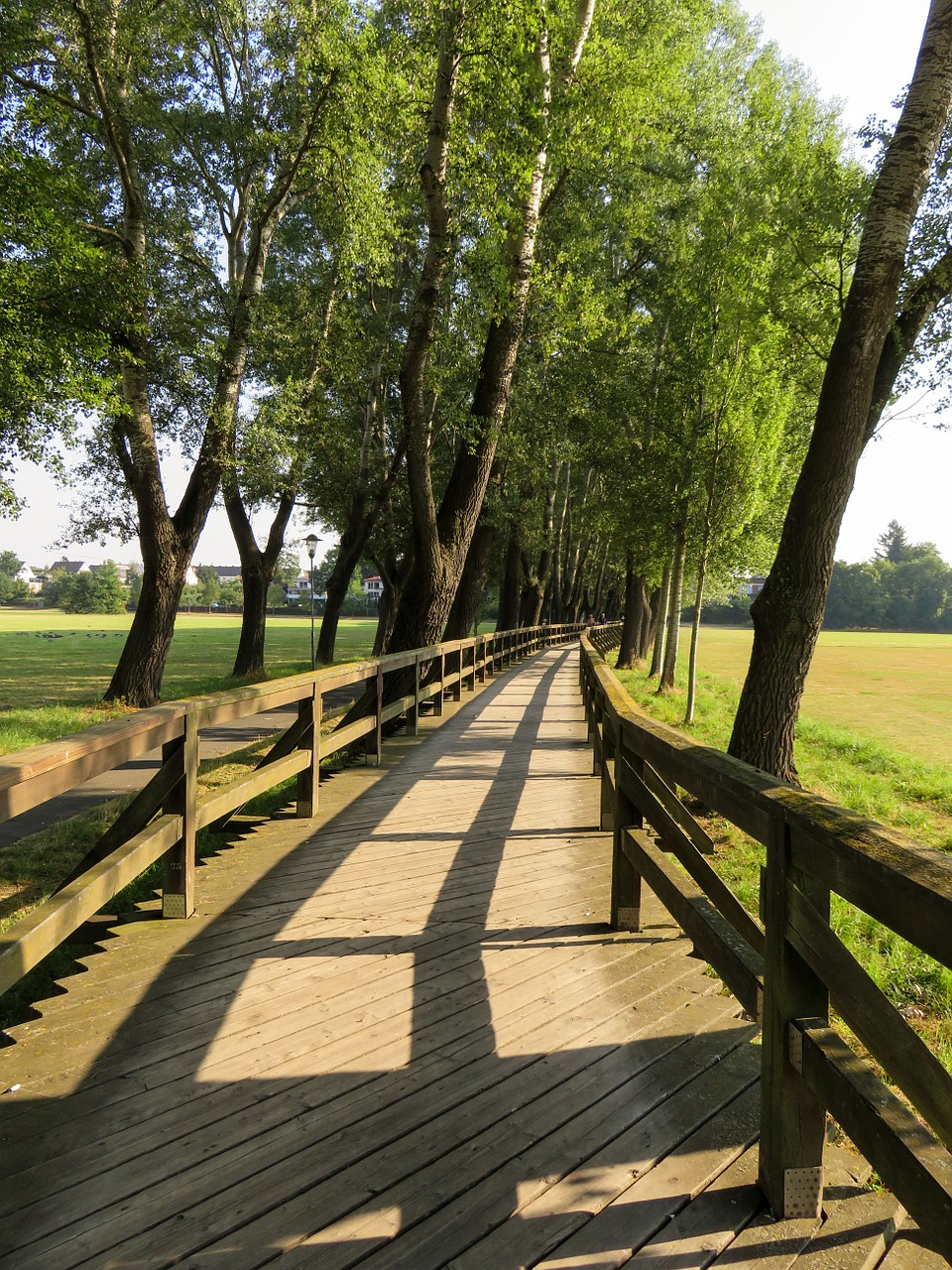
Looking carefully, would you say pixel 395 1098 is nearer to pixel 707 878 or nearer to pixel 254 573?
pixel 707 878

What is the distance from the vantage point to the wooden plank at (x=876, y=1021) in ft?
4.95

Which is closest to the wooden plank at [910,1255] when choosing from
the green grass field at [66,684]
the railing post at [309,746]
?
the railing post at [309,746]

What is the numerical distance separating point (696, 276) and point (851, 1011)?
15331 millimetres

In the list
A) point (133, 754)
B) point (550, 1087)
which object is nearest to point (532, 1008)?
point (550, 1087)

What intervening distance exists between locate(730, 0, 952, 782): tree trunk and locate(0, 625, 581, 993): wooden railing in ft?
12.6

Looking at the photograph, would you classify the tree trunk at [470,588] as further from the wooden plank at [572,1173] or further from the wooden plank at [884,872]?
the wooden plank at [884,872]

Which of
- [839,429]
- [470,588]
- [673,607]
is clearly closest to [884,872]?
[839,429]

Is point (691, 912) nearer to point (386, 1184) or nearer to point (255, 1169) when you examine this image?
point (386, 1184)

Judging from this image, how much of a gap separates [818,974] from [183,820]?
307 centimetres

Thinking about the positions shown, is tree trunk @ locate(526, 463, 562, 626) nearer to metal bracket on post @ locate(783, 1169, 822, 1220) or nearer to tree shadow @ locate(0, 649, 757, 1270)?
tree shadow @ locate(0, 649, 757, 1270)

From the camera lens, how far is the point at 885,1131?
A: 164 cm

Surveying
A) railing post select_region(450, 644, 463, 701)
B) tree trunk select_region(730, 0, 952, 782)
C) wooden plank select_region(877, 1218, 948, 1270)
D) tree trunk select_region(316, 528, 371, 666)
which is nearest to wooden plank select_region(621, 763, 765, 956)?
A: wooden plank select_region(877, 1218, 948, 1270)

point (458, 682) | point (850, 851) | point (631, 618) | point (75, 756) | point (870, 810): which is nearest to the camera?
point (850, 851)

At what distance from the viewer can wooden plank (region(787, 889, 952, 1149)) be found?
59.4 inches
